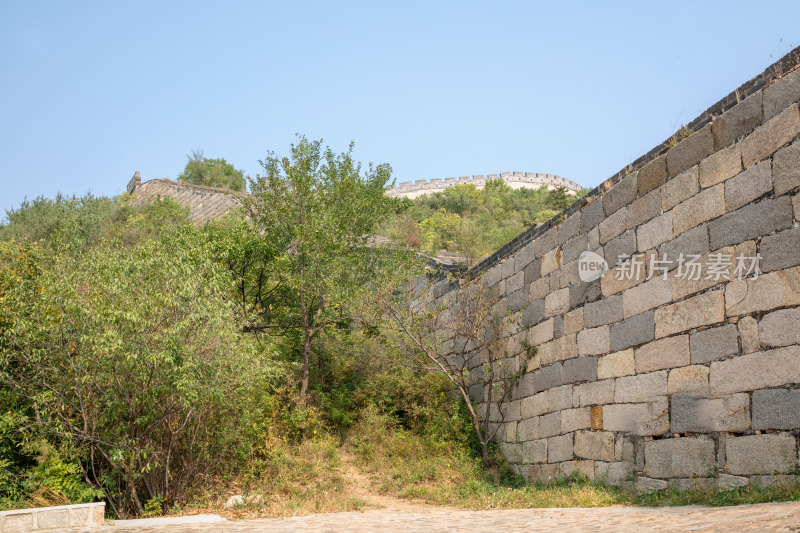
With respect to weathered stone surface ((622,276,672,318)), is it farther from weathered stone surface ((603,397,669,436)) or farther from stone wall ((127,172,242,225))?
stone wall ((127,172,242,225))

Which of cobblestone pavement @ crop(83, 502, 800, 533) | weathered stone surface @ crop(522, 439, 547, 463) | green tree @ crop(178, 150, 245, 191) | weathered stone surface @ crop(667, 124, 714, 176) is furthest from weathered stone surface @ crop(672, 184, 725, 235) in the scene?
green tree @ crop(178, 150, 245, 191)

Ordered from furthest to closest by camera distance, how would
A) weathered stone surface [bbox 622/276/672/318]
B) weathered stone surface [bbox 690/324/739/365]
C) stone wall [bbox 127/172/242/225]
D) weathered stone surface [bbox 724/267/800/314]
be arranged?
stone wall [bbox 127/172/242/225] → weathered stone surface [bbox 622/276/672/318] → weathered stone surface [bbox 690/324/739/365] → weathered stone surface [bbox 724/267/800/314]

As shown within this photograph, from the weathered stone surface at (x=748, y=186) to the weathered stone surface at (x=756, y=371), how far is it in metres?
1.37

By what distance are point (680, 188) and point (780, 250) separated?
151 cm

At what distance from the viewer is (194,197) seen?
95.4 ft

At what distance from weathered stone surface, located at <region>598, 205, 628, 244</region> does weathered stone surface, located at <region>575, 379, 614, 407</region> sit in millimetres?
1700

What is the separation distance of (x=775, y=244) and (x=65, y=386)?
26.0 ft

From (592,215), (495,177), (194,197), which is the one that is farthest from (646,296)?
(495,177)

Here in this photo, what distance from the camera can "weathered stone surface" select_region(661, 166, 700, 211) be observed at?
23.1 feet

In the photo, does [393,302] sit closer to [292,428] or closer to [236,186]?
[292,428]

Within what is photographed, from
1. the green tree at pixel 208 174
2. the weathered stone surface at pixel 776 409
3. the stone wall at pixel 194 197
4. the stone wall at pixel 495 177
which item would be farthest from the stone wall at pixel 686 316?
the stone wall at pixel 495 177

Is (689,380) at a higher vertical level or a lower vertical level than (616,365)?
lower

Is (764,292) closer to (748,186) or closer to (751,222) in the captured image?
(751,222)

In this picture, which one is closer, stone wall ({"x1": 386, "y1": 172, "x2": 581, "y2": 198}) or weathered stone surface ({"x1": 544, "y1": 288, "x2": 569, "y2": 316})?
weathered stone surface ({"x1": 544, "y1": 288, "x2": 569, "y2": 316})
